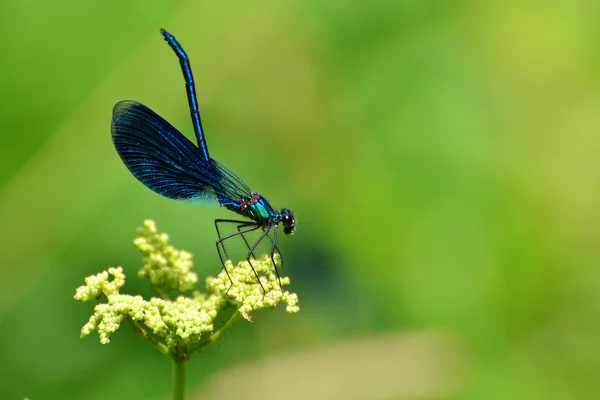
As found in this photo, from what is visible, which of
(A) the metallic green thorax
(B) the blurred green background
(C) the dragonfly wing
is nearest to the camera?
(C) the dragonfly wing

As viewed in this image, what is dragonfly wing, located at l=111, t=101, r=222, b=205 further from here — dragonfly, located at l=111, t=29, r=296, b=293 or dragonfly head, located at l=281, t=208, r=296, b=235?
dragonfly head, located at l=281, t=208, r=296, b=235

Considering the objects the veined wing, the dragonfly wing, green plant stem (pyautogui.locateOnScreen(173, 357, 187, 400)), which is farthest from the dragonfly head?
green plant stem (pyautogui.locateOnScreen(173, 357, 187, 400))

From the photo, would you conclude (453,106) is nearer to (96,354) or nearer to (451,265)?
(451,265)

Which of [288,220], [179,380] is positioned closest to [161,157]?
[288,220]

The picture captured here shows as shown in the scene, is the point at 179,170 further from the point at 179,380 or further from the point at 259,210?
the point at 179,380

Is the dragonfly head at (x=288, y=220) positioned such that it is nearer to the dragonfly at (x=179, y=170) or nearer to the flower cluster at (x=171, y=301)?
the dragonfly at (x=179, y=170)

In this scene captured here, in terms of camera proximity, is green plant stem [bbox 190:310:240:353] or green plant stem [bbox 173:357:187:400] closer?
green plant stem [bbox 173:357:187:400]
